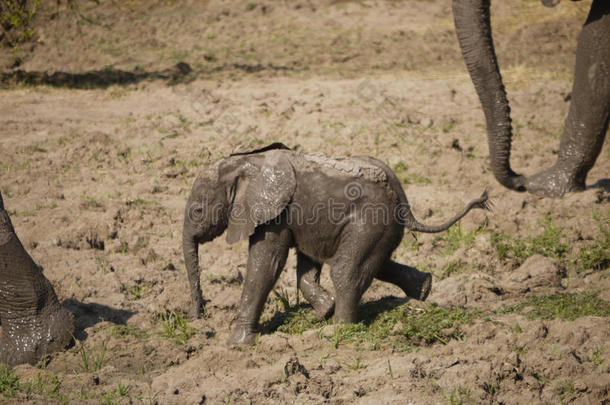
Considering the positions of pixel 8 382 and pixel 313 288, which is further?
pixel 313 288

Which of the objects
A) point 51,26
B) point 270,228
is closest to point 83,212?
Answer: point 270,228

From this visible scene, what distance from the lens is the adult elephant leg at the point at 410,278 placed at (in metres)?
5.99

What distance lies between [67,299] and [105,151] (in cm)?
410

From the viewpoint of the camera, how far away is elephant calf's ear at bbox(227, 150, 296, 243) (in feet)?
17.5

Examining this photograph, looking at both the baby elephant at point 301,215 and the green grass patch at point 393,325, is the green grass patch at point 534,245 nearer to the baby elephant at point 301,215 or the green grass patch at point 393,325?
the green grass patch at point 393,325

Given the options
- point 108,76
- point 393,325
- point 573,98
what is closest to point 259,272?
point 393,325

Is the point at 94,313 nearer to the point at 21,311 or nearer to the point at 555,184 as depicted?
the point at 21,311

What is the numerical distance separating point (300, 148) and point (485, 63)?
12.3ft

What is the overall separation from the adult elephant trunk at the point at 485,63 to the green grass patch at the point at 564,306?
5.54 ft

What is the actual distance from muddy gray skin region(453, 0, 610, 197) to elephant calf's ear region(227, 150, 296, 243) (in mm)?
2538

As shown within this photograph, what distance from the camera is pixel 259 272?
5445 millimetres
